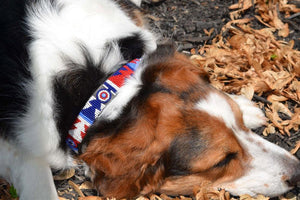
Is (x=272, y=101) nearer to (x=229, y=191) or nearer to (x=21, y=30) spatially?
(x=229, y=191)

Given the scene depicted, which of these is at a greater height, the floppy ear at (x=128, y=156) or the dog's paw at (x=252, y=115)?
the floppy ear at (x=128, y=156)

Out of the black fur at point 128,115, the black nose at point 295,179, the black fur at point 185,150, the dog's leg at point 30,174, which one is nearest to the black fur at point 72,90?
the black fur at point 128,115

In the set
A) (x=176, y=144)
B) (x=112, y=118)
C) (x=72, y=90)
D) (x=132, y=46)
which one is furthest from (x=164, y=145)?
(x=132, y=46)

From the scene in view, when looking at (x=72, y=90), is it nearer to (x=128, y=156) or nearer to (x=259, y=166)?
(x=128, y=156)

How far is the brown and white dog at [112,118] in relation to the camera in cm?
274

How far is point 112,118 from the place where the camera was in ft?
9.00

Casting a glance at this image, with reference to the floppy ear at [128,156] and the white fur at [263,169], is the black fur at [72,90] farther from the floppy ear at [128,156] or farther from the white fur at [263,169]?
the white fur at [263,169]

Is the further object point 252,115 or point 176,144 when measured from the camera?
point 252,115

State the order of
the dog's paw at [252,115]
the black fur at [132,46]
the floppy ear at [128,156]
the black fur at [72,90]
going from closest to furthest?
the floppy ear at [128,156] → the black fur at [72,90] → the black fur at [132,46] → the dog's paw at [252,115]

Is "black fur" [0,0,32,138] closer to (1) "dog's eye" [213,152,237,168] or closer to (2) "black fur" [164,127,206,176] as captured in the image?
(2) "black fur" [164,127,206,176]

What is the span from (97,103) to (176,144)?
634 millimetres

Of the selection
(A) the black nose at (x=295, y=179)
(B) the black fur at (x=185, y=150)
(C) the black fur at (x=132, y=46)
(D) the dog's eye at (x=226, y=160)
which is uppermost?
(C) the black fur at (x=132, y=46)

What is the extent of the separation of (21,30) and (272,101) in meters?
2.50

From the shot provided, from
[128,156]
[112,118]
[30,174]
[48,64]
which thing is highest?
Result: [48,64]
